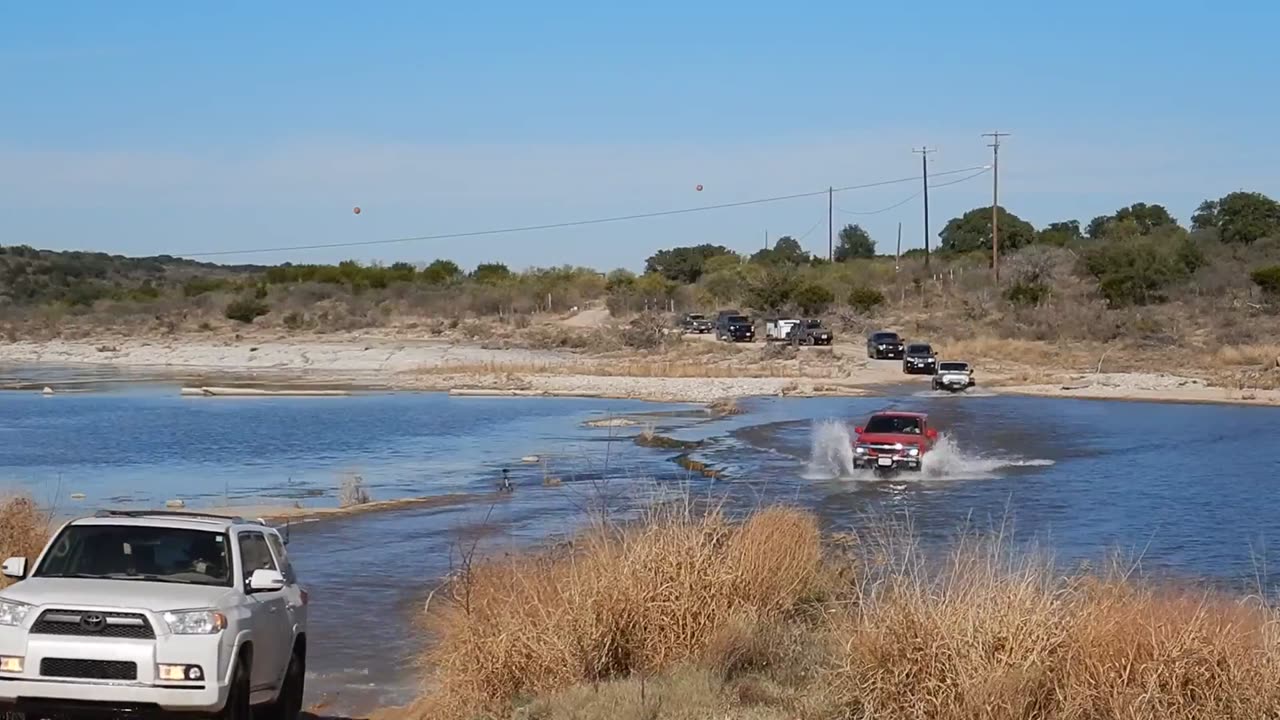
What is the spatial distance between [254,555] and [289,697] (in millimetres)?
1427

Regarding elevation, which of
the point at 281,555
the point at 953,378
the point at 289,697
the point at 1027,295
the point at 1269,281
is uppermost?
the point at 1269,281

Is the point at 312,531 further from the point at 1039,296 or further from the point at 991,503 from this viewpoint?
the point at 1039,296

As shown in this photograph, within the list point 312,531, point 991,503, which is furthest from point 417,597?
point 991,503

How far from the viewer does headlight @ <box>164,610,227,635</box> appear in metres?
11.6

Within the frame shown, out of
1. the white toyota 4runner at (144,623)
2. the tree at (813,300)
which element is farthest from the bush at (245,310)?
the white toyota 4runner at (144,623)

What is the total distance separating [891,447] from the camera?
37.8m

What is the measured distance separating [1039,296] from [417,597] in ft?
278

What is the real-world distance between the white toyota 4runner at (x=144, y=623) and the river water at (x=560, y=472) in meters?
4.36

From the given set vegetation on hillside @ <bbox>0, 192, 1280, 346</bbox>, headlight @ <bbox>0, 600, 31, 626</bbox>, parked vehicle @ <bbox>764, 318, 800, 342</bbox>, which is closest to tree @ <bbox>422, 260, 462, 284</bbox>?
vegetation on hillside @ <bbox>0, 192, 1280, 346</bbox>

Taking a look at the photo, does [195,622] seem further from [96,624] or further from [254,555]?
[254,555]

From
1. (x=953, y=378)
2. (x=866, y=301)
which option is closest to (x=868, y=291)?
(x=866, y=301)

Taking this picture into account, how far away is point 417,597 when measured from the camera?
75.2 ft

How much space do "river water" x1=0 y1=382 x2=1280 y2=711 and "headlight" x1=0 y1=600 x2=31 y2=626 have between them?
5.50 m

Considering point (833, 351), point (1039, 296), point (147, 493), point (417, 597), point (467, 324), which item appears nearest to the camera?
point (417, 597)
